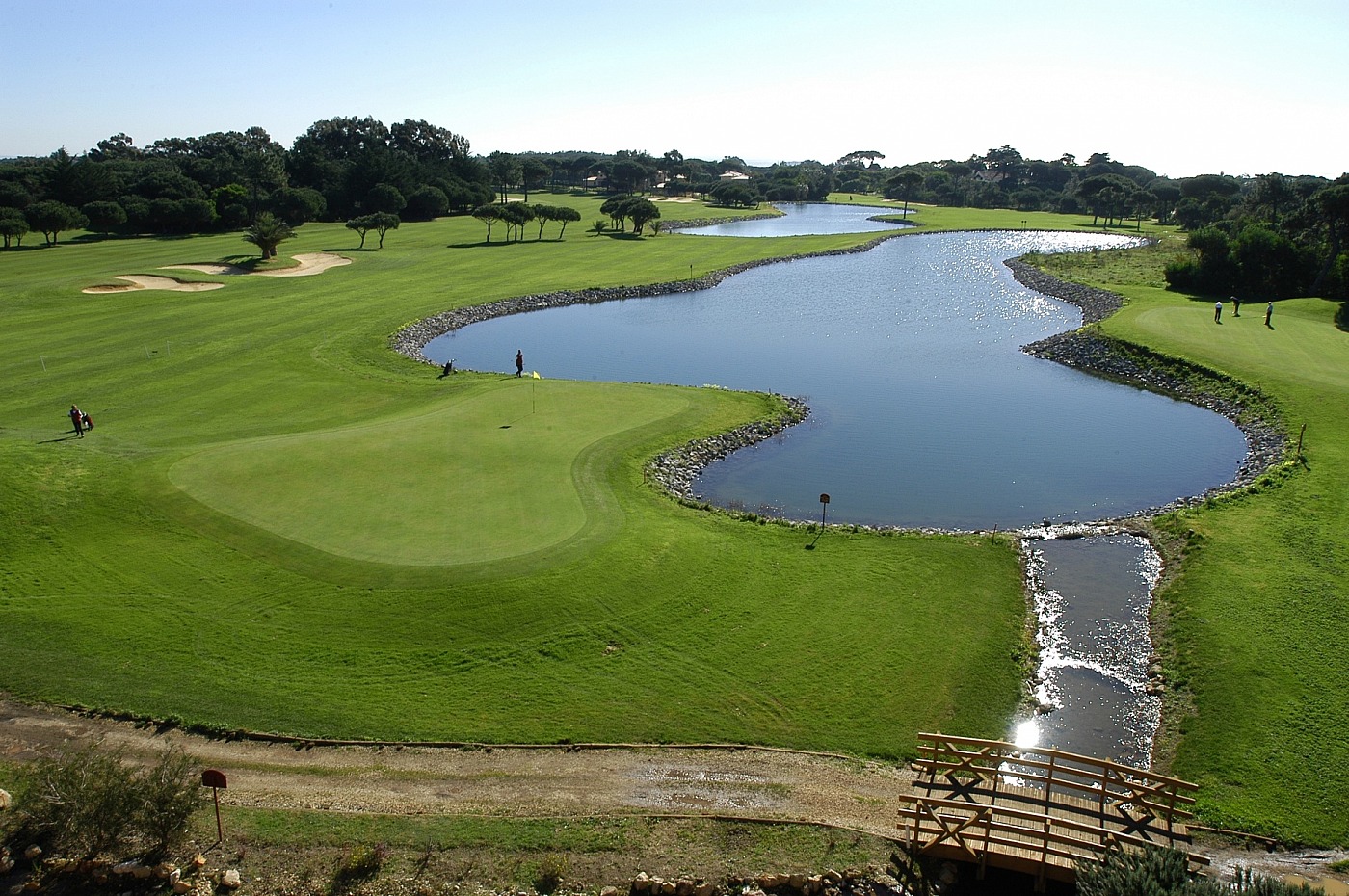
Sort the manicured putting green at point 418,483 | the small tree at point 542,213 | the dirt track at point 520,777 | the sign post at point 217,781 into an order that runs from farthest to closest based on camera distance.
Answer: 1. the small tree at point 542,213
2. the manicured putting green at point 418,483
3. the dirt track at point 520,777
4. the sign post at point 217,781

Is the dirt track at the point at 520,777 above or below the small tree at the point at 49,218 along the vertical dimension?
below

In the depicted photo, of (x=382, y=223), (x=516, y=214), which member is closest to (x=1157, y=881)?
(x=382, y=223)

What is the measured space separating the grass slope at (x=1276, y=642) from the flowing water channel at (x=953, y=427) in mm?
1367

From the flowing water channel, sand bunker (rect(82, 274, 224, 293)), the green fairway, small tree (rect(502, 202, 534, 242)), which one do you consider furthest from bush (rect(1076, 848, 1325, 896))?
small tree (rect(502, 202, 534, 242))

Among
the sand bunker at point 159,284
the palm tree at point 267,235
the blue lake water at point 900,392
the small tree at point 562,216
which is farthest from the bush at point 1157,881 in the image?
the small tree at point 562,216

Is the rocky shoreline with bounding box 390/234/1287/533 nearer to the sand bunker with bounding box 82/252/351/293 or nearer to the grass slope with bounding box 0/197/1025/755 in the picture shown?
the grass slope with bounding box 0/197/1025/755

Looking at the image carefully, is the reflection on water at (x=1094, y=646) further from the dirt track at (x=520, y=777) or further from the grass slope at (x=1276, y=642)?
the dirt track at (x=520, y=777)

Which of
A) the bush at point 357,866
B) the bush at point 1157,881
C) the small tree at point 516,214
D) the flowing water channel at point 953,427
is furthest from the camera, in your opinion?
the small tree at point 516,214

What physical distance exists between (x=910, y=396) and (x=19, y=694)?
141ft

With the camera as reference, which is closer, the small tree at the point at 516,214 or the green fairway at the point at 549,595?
the green fairway at the point at 549,595

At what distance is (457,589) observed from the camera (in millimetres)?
24062

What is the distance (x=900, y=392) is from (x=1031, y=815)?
38.3 metres

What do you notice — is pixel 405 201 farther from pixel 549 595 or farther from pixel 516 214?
pixel 549 595

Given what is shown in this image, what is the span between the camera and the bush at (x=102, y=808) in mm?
15031
